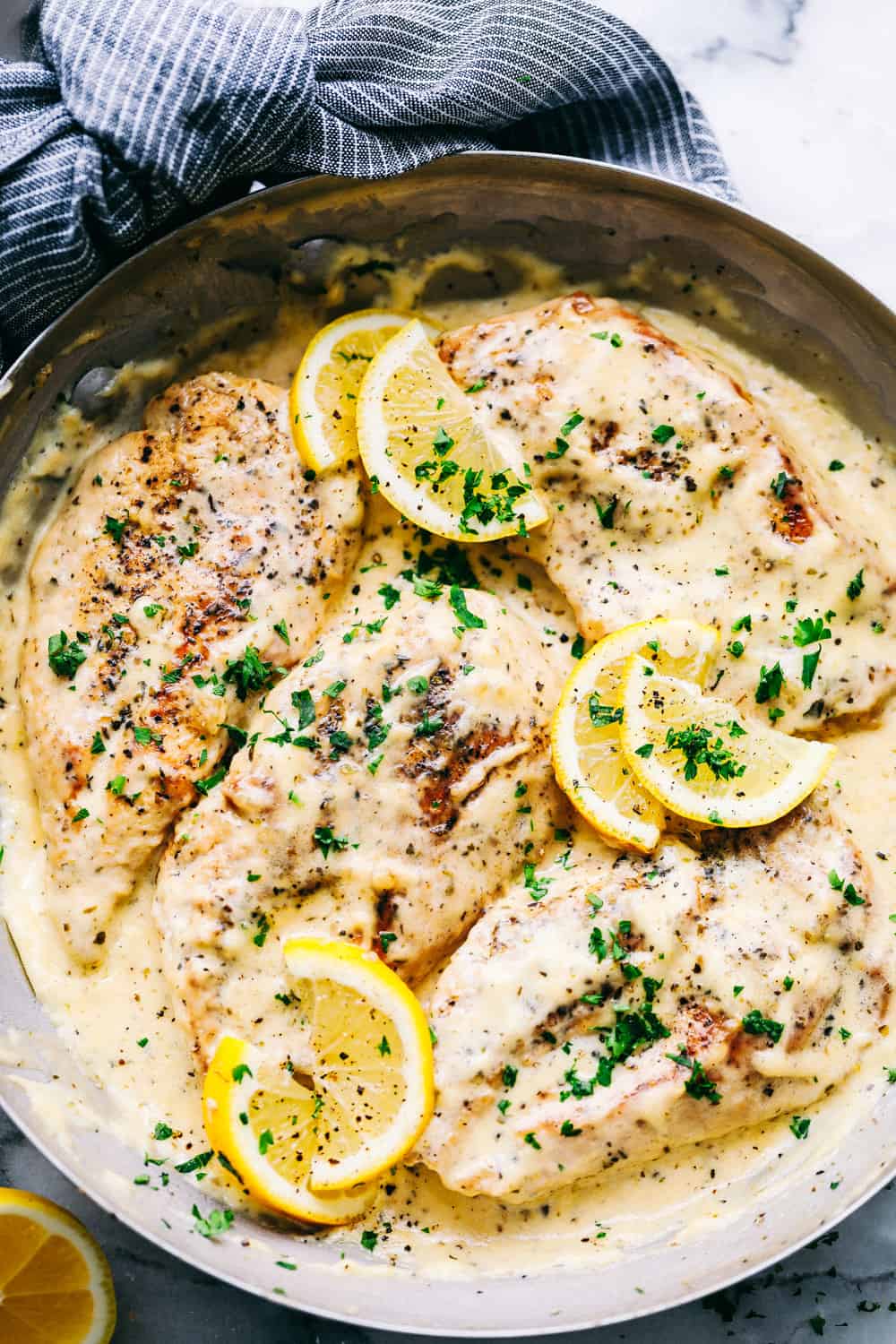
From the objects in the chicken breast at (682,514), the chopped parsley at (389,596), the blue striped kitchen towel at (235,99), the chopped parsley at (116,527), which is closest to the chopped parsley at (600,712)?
the chicken breast at (682,514)

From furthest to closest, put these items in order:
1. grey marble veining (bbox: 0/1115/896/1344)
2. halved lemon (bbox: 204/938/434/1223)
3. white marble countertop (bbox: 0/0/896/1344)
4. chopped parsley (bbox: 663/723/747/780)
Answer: white marble countertop (bbox: 0/0/896/1344) < grey marble veining (bbox: 0/1115/896/1344) < chopped parsley (bbox: 663/723/747/780) < halved lemon (bbox: 204/938/434/1223)

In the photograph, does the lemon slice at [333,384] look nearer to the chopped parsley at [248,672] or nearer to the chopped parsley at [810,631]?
the chopped parsley at [248,672]

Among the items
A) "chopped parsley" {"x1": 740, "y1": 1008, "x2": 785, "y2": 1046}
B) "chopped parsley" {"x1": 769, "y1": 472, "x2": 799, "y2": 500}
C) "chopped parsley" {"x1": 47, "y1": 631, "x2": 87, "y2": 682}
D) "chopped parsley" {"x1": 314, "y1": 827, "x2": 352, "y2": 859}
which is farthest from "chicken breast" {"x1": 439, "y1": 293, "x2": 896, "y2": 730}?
"chopped parsley" {"x1": 47, "y1": 631, "x2": 87, "y2": 682}

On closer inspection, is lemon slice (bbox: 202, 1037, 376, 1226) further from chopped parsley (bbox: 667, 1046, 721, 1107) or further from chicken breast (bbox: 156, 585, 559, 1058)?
chopped parsley (bbox: 667, 1046, 721, 1107)

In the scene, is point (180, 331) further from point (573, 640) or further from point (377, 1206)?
point (377, 1206)

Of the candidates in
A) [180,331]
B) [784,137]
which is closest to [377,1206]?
[180,331]

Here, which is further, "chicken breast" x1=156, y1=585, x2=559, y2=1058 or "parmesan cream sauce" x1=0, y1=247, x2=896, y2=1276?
"parmesan cream sauce" x1=0, y1=247, x2=896, y2=1276

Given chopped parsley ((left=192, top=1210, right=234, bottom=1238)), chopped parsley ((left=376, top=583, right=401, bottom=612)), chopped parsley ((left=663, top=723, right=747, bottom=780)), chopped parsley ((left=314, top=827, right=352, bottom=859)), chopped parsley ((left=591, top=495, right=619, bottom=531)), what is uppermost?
chopped parsley ((left=591, top=495, right=619, bottom=531))
